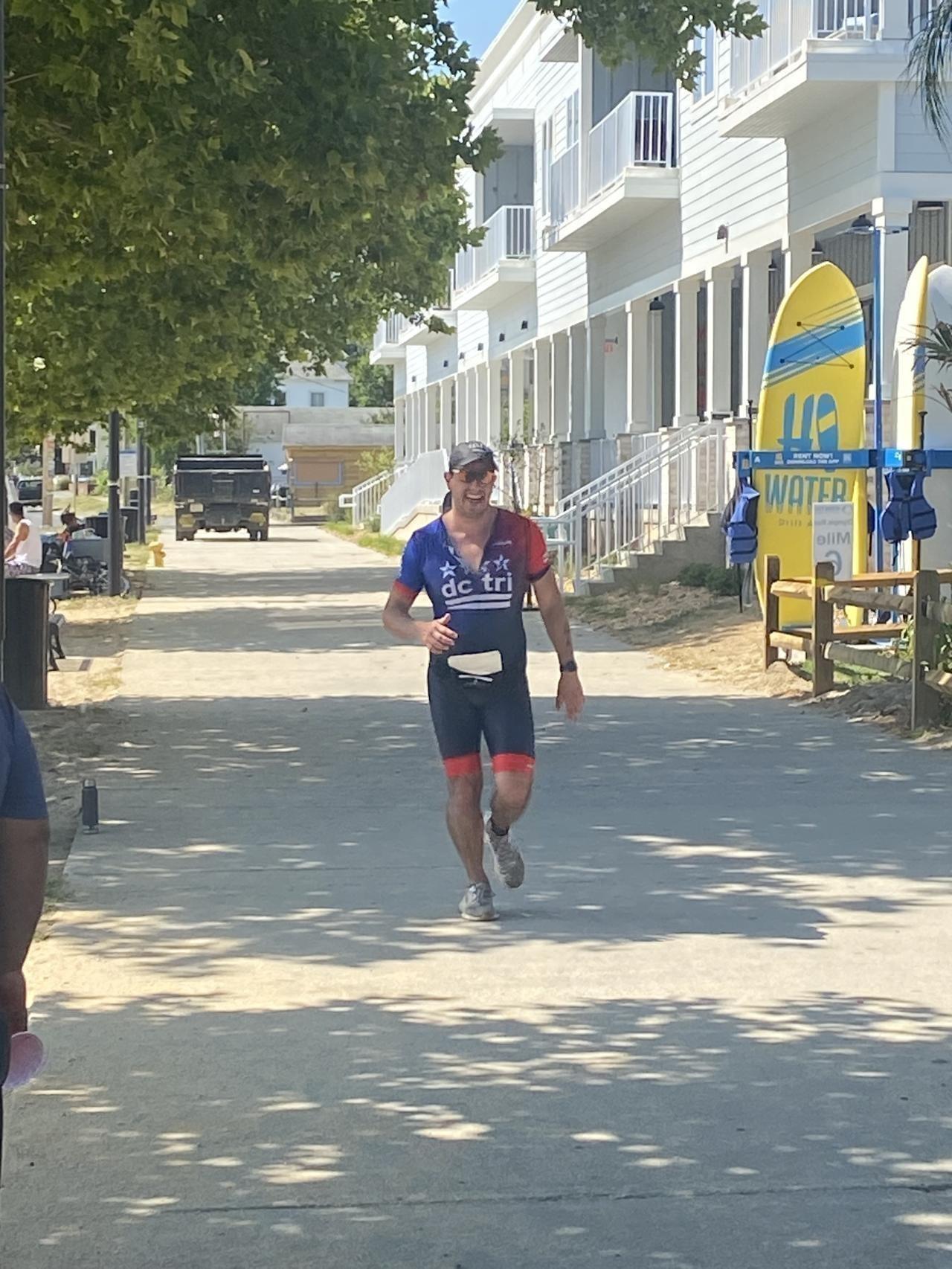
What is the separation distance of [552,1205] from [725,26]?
9.99 metres

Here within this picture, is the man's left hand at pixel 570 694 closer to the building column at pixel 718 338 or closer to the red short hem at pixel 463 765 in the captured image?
the red short hem at pixel 463 765

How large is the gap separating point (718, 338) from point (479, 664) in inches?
714

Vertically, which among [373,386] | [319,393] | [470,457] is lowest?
[470,457]

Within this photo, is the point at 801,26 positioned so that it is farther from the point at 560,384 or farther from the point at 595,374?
the point at 560,384

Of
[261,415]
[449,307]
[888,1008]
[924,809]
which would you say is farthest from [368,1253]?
[261,415]

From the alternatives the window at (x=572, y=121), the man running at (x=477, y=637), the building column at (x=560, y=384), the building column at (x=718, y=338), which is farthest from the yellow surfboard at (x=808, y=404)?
the building column at (x=560, y=384)

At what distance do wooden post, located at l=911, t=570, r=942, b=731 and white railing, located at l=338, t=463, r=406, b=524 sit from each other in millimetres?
41275

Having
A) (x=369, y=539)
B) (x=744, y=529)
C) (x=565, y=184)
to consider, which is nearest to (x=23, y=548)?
(x=744, y=529)

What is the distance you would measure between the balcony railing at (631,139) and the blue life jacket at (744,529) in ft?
36.1

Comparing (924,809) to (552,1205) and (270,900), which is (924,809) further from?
(552,1205)

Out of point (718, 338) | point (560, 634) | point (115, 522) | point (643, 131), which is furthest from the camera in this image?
point (115, 522)

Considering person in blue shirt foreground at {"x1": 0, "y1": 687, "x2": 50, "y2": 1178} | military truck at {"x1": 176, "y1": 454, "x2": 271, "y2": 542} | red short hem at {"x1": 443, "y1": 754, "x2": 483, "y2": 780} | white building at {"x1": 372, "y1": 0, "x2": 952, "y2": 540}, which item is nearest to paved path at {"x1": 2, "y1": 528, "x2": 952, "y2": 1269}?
red short hem at {"x1": 443, "y1": 754, "x2": 483, "y2": 780}

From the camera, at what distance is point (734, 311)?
2792 cm

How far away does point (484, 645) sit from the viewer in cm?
750
